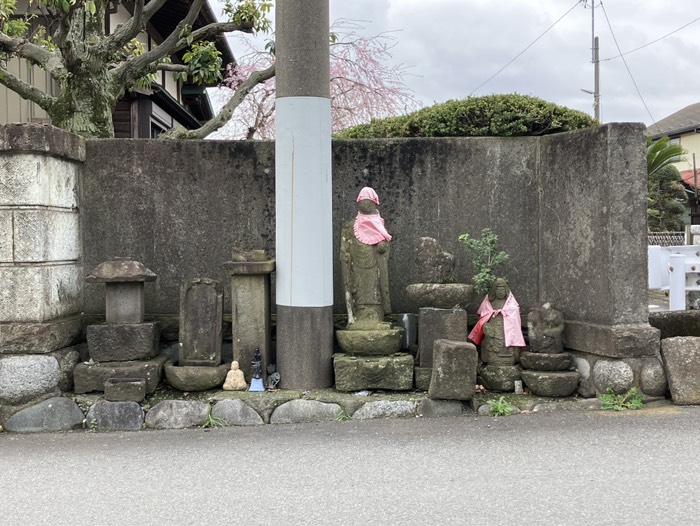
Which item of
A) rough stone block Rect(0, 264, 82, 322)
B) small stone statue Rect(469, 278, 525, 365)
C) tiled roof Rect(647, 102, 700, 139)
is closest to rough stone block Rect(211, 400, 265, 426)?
rough stone block Rect(0, 264, 82, 322)

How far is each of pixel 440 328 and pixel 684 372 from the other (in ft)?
7.02

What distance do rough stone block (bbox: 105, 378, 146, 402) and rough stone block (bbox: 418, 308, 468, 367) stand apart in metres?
2.43

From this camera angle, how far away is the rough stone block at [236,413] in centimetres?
519

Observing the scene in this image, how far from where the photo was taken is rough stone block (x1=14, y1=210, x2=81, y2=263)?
5.21 metres

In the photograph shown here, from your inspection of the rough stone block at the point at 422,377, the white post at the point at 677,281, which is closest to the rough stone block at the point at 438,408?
the rough stone block at the point at 422,377

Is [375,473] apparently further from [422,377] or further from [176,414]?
[176,414]

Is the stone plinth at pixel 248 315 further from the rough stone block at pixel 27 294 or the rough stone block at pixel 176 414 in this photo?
the rough stone block at pixel 27 294

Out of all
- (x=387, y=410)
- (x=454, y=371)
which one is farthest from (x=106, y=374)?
(x=454, y=371)

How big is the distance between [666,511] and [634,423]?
1616 millimetres

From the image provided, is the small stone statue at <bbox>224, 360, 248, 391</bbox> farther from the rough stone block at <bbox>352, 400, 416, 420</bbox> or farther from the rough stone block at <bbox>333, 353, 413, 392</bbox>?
the rough stone block at <bbox>352, 400, 416, 420</bbox>

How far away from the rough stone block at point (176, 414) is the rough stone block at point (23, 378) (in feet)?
3.15

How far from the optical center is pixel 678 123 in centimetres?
3406

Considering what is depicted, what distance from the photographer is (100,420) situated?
5125 millimetres

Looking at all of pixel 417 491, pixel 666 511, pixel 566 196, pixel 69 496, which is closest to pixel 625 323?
pixel 566 196
